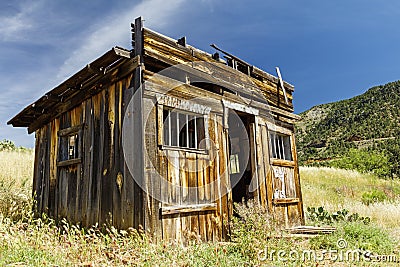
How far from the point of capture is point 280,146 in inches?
360

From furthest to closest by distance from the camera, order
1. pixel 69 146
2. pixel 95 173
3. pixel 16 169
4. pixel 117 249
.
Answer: pixel 16 169 → pixel 69 146 → pixel 95 173 → pixel 117 249

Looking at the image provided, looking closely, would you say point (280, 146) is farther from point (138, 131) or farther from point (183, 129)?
point (138, 131)

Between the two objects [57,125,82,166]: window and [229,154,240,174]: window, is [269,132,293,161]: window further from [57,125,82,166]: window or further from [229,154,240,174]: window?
[57,125,82,166]: window

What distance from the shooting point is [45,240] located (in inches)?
209

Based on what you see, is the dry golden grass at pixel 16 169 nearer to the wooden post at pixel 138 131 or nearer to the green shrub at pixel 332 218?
the wooden post at pixel 138 131

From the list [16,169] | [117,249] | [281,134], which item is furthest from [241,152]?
[16,169]

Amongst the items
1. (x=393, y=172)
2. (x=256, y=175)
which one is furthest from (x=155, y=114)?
(x=393, y=172)

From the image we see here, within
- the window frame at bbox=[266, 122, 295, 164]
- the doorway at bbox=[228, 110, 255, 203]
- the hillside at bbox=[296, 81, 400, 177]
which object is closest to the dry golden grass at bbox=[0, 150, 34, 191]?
the doorway at bbox=[228, 110, 255, 203]

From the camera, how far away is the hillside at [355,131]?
36.2 meters

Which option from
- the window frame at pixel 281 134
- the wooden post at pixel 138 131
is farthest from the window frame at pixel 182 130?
the window frame at pixel 281 134

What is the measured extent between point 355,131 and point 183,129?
144ft

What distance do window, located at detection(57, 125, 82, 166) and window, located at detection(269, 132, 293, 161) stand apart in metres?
4.59

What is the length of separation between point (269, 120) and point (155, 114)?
156 inches

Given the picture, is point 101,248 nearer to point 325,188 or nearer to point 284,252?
point 284,252
